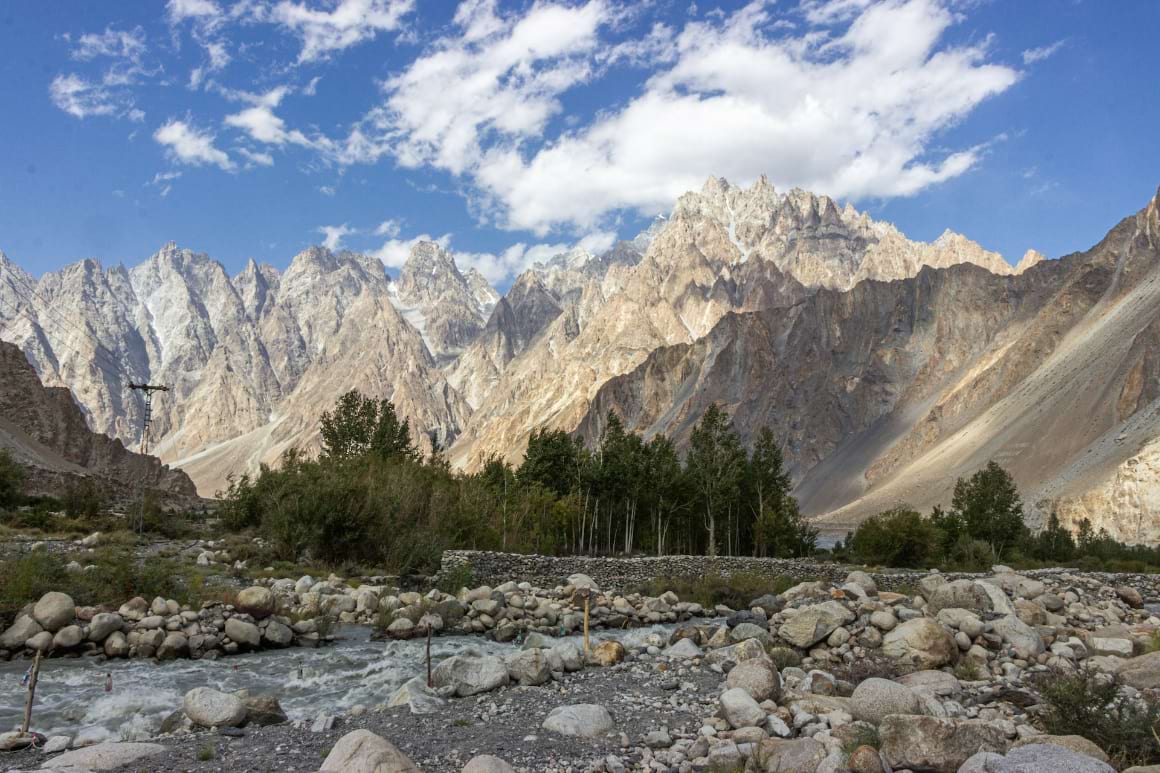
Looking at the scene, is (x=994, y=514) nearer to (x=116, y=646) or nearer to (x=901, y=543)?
(x=901, y=543)

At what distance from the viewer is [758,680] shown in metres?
14.1

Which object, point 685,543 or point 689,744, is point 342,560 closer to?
point 689,744

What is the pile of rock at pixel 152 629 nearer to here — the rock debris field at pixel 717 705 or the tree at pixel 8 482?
the rock debris field at pixel 717 705

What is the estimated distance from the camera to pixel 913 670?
17.2 meters

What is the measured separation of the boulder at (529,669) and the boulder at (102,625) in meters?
10.8

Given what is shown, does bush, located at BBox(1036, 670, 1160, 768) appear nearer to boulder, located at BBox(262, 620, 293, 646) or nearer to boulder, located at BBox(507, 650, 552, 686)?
boulder, located at BBox(507, 650, 552, 686)

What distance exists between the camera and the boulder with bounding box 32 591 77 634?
1880 centimetres

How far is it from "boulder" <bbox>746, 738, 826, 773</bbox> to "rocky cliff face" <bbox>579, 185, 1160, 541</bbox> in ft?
244

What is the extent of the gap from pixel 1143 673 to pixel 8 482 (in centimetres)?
5908

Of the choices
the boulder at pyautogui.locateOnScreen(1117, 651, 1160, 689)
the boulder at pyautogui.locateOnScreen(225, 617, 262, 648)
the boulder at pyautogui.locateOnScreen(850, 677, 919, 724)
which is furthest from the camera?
the boulder at pyautogui.locateOnScreen(225, 617, 262, 648)

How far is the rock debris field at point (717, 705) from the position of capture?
10.1 m

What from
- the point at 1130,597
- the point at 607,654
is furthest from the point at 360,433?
the point at 1130,597

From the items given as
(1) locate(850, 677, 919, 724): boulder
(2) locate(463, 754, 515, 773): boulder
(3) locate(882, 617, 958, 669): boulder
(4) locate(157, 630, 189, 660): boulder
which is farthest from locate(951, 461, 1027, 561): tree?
(2) locate(463, 754, 515, 773): boulder

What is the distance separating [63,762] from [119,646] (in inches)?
348
